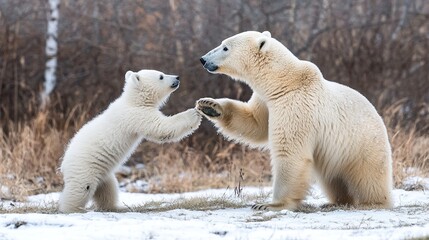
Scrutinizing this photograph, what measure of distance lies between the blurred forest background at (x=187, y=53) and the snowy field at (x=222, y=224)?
541cm

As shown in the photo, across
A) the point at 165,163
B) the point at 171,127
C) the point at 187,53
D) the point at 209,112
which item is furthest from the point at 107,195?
the point at 187,53

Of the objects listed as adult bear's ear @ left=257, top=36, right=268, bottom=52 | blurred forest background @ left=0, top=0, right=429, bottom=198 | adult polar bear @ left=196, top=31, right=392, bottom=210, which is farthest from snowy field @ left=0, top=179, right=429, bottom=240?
blurred forest background @ left=0, top=0, right=429, bottom=198

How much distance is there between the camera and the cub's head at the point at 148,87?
688 centimetres

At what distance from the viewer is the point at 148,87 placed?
6.93 m

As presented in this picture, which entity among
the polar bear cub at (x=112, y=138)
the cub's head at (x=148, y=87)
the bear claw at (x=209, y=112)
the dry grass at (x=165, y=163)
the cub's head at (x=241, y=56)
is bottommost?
the dry grass at (x=165, y=163)

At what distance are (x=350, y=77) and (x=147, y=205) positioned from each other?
25.2ft

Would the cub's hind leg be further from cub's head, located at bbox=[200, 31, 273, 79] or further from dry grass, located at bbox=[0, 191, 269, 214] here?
cub's head, located at bbox=[200, 31, 273, 79]

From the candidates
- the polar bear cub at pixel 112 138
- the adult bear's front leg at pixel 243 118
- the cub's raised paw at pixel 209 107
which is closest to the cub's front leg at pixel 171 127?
the polar bear cub at pixel 112 138

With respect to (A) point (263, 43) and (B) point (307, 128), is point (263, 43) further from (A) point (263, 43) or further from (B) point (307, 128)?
(B) point (307, 128)

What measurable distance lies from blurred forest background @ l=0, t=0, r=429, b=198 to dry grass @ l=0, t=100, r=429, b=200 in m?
0.06

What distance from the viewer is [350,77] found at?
1439 centimetres

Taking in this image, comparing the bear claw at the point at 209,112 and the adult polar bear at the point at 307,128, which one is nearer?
the adult polar bear at the point at 307,128

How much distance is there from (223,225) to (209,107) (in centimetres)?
173

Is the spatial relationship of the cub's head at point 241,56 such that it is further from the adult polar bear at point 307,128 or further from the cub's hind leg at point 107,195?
the cub's hind leg at point 107,195
